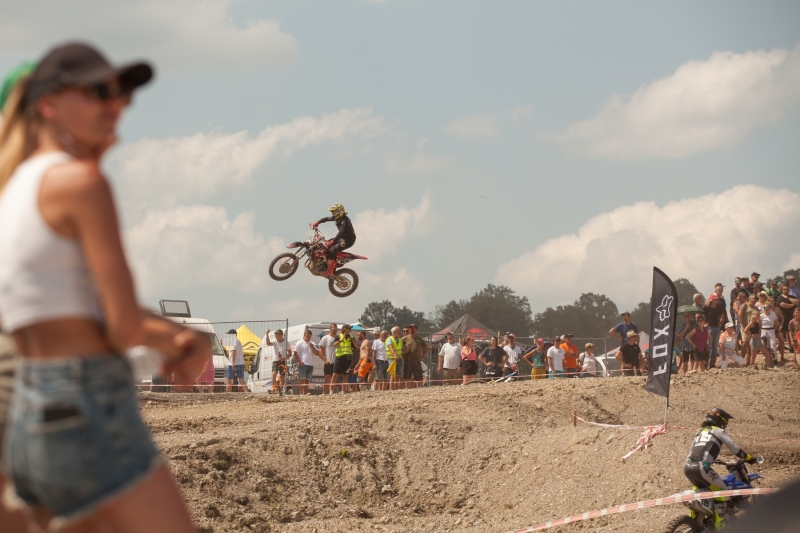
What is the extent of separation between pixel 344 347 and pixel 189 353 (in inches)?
622

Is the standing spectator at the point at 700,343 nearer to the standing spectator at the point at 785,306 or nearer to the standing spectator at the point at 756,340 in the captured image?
the standing spectator at the point at 756,340

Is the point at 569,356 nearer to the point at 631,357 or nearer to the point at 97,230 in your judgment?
the point at 631,357

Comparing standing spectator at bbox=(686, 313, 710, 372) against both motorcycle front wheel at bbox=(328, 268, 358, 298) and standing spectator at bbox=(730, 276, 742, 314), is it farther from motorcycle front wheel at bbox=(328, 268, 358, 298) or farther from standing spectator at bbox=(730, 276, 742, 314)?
motorcycle front wheel at bbox=(328, 268, 358, 298)

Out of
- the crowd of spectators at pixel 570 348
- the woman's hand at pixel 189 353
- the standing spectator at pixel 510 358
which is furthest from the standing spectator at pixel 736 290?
the woman's hand at pixel 189 353

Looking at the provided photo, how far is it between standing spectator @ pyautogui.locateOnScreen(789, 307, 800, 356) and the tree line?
8861cm

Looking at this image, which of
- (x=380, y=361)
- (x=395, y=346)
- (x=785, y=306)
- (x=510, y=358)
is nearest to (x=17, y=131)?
(x=395, y=346)

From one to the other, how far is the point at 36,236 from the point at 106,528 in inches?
28.8

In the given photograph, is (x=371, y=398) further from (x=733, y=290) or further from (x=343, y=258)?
(x=733, y=290)

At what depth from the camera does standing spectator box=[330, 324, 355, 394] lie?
17.8 meters

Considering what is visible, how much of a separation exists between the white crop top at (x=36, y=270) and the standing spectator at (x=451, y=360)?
1736cm

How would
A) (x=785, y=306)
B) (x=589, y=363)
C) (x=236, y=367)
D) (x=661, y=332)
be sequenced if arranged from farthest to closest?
1. (x=589, y=363)
2. (x=236, y=367)
3. (x=785, y=306)
4. (x=661, y=332)

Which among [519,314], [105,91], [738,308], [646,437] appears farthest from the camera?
[519,314]

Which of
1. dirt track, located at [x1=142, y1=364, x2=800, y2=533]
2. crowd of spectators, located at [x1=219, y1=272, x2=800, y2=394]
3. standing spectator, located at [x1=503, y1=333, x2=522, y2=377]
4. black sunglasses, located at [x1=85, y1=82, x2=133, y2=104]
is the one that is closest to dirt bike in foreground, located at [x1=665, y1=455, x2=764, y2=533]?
dirt track, located at [x1=142, y1=364, x2=800, y2=533]

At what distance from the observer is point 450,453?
1334 centimetres
